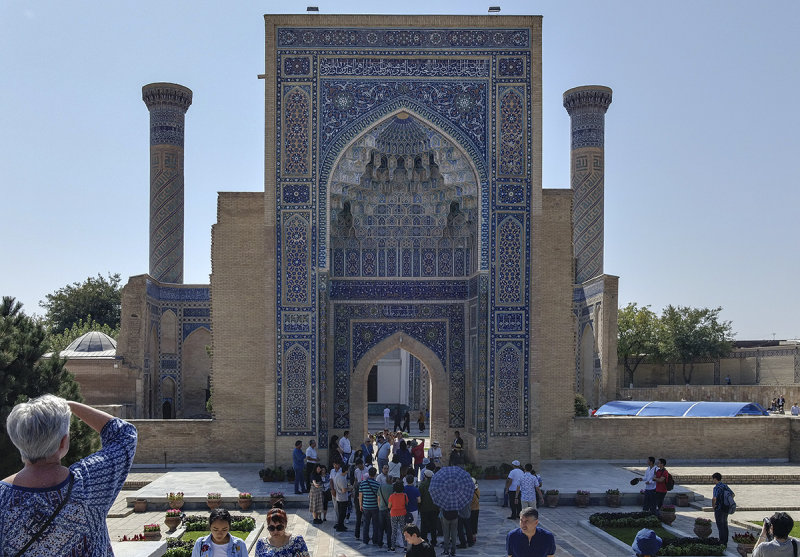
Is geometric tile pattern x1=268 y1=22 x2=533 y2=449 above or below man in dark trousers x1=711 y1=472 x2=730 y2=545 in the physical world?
above

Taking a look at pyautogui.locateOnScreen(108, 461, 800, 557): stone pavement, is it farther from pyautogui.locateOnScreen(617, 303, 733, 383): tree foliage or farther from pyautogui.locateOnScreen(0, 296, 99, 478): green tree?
pyautogui.locateOnScreen(617, 303, 733, 383): tree foliage

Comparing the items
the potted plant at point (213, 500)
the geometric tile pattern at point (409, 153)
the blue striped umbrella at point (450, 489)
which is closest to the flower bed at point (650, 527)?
the blue striped umbrella at point (450, 489)

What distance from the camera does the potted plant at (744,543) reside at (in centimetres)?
831

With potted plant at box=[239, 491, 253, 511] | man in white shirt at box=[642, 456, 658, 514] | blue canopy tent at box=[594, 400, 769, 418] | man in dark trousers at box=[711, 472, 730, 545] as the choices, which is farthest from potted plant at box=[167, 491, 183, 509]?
blue canopy tent at box=[594, 400, 769, 418]

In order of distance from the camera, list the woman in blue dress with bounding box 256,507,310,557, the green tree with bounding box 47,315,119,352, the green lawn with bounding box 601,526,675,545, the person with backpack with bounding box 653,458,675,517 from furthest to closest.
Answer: the green tree with bounding box 47,315,119,352
the person with backpack with bounding box 653,458,675,517
the green lawn with bounding box 601,526,675,545
the woman in blue dress with bounding box 256,507,310,557

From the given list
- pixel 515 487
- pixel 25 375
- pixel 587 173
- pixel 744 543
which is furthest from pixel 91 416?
pixel 587 173

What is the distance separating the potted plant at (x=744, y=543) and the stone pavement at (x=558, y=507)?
5.6 inches

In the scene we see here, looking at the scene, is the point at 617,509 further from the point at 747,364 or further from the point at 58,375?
the point at 747,364

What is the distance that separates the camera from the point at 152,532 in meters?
9.10

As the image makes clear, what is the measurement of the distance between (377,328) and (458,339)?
55.1 inches

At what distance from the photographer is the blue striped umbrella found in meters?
8.42

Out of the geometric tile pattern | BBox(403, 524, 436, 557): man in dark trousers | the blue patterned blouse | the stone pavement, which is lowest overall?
the stone pavement

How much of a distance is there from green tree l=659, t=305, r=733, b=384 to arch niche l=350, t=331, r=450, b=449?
56.0 ft

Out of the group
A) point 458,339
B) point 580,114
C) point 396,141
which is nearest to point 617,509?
point 458,339
